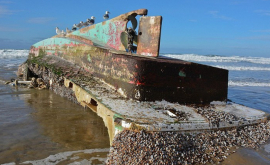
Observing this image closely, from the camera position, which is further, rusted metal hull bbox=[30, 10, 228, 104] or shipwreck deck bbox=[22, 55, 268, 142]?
rusted metal hull bbox=[30, 10, 228, 104]

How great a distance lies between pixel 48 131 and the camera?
3.54 m

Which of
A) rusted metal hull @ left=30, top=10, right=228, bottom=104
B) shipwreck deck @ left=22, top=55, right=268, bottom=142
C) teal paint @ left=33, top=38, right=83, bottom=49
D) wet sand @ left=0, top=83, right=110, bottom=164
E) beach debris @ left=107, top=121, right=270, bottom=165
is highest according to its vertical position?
teal paint @ left=33, top=38, right=83, bottom=49

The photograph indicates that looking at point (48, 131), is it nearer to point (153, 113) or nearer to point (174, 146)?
point (153, 113)

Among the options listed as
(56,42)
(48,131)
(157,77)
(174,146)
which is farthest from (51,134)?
(56,42)

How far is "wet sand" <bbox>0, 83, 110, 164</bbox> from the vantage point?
287 centimetres

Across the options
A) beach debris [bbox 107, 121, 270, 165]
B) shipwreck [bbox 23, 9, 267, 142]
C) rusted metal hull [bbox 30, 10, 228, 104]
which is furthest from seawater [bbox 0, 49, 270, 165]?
rusted metal hull [bbox 30, 10, 228, 104]

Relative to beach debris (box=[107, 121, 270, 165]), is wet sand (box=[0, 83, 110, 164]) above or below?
below

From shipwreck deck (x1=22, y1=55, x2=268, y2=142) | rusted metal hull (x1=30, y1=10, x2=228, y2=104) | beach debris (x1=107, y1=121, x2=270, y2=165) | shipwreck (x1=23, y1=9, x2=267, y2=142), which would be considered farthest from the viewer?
rusted metal hull (x1=30, y1=10, x2=228, y2=104)

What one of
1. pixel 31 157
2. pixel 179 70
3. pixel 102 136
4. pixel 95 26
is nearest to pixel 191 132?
pixel 179 70

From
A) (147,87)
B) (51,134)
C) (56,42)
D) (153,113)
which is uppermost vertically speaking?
(56,42)

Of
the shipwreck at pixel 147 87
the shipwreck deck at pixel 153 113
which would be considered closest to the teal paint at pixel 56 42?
the shipwreck at pixel 147 87

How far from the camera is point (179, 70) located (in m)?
3.31

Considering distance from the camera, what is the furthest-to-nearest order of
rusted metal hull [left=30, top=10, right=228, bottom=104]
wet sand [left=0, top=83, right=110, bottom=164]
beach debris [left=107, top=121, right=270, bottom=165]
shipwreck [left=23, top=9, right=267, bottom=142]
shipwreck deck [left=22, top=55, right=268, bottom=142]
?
rusted metal hull [left=30, top=10, right=228, bottom=104] → wet sand [left=0, top=83, right=110, bottom=164] → shipwreck [left=23, top=9, right=267, bottom=142] → shipwreck deck [left=22, top=55, right=268, bottom=142] → beach debris [left=107, top=121, right=270, bottom=165]

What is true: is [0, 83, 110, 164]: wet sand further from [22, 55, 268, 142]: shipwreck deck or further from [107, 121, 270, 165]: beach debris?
[107, 121, 270, 165]: beach debris
